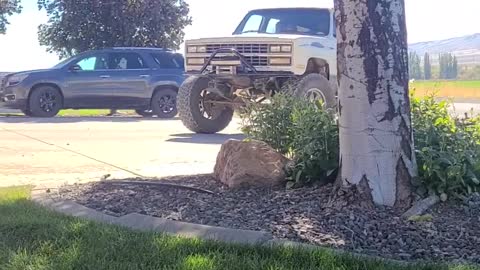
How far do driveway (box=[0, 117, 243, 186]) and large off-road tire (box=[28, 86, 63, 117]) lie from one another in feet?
11.1

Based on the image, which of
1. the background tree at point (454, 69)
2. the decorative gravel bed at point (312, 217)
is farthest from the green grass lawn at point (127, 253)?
the background tree at point (454, 69)

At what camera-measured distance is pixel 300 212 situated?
4605mm

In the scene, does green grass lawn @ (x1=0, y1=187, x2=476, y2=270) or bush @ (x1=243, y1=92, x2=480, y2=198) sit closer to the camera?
green grass lawn @ (x1=0, y1=187, x2=476, y2=270)

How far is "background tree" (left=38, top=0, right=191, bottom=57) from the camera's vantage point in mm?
25281

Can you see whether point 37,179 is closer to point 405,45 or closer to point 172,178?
point 172,178

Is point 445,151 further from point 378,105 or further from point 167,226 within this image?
point 167,226

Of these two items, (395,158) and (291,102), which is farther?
(291,102)

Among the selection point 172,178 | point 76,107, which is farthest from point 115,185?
point 76,107

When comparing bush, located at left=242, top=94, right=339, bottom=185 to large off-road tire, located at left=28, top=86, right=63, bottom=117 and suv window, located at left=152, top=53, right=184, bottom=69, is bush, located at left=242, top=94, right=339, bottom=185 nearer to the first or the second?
large off-road tire, located at left=28, top=86, right=63, bottom=117

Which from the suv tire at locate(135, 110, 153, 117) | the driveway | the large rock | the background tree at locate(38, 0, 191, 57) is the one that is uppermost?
the background tree at locate(38, 0, 191, 57)

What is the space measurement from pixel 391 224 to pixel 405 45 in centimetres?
126

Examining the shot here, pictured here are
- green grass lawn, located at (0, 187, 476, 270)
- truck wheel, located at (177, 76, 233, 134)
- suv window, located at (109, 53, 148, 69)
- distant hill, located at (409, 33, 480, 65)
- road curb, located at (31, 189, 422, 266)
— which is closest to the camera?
green grass lawn, located at (0, 187, 476, 270)

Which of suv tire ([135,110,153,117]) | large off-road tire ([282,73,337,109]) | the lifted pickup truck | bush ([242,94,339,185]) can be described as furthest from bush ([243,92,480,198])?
suv tire ([135,110,153,117])

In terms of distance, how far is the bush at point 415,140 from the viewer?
465 centimetres
